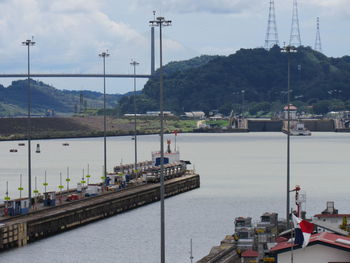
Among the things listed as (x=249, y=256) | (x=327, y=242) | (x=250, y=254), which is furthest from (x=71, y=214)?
(x=327, y=242)

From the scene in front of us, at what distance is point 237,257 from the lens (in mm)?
44219

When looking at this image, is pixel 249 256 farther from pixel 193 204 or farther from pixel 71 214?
pixel 193 204

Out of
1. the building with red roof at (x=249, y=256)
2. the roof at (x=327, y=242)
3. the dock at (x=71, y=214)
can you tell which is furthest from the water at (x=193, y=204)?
the roof at (x=327, y=242)

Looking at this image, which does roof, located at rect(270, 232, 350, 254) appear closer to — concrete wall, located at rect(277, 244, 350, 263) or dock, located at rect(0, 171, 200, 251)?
concrete wall, located at rect(277, 244, 350, 263)

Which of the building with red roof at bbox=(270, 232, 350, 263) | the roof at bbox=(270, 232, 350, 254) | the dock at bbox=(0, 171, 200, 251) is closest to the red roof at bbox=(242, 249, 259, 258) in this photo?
the roof at bbox=(270, 232, 350, 254)

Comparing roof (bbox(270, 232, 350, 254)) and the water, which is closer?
roof (bbox(270, 232, 350, 254))

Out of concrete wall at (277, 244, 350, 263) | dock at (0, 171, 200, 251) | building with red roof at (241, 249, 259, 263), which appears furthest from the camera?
dock at (0, 171, 200, 251)

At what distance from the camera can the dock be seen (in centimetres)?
5550

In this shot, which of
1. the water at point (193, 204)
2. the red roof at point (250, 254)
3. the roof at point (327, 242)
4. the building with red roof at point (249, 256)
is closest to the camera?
the roof at point (327, 242)

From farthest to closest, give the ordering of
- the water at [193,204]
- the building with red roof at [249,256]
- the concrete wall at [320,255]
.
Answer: the water at [193,204]
the building with red roof at [249,256]
the concrete wall at [320,255]

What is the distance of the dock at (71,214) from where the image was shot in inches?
2185

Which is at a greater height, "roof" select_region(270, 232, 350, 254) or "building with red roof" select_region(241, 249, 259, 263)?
"roof" select_region(270, 232, 350, 254)

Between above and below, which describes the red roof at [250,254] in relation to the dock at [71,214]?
above

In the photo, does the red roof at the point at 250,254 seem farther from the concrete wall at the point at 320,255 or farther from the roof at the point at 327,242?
the concrete wall at the point at 320,255
